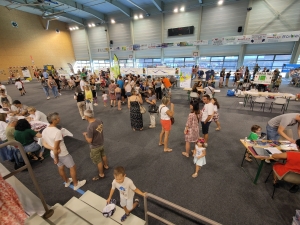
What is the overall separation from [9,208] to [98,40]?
25.1 metres

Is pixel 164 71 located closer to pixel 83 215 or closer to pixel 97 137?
pixel 97 137

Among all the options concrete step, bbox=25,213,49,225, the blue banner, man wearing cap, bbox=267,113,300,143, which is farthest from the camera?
the blue banner

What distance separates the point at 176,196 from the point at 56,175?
9.09ft

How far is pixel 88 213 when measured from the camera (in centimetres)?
220

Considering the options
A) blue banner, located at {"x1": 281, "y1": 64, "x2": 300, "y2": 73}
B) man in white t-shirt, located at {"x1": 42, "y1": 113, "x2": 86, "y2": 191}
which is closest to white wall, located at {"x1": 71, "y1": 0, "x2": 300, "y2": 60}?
blue banner, located at {"x1": 281, "y1": 64, "x2": 300, "y2": 73}

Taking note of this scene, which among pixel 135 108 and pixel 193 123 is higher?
pixel 193 123

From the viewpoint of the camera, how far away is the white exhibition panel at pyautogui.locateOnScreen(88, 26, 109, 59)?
2164cm

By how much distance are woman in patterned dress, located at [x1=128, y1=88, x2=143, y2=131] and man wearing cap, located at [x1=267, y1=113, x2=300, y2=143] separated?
3.67m

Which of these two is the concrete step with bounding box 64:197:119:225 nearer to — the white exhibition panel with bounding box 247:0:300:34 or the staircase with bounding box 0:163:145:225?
the staircase with bounding box 0:163:145:225

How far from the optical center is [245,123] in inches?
228

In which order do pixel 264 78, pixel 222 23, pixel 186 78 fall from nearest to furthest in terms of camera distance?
pixel 264 78 → pixel 186 78 → pixel 222 23

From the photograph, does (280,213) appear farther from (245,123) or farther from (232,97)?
(232,97)

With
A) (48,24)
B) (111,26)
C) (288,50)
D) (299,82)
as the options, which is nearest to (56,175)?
(299,82)

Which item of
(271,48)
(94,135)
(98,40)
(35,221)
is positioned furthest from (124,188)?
(98,40)
